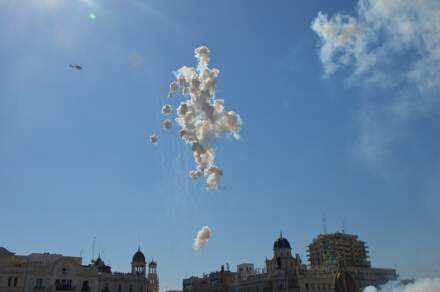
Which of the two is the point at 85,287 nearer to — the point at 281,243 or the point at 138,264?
the point at 138,264

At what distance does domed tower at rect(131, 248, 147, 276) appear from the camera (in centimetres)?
12200

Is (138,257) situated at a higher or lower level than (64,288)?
higher

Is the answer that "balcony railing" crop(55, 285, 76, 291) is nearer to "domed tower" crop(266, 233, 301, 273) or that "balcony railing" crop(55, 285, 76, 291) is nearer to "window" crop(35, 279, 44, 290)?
"window" crop(35, 279, 44, 290)

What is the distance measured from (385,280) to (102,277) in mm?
105168

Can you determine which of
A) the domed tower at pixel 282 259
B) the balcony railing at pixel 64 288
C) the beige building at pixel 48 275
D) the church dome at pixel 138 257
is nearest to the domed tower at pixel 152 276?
the church dome at pixel 138 257

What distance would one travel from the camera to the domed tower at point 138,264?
400 ft

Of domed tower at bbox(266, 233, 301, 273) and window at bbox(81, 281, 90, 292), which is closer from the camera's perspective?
window at bbox(81, 281, 90, 292)

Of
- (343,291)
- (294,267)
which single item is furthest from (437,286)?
(294,267)

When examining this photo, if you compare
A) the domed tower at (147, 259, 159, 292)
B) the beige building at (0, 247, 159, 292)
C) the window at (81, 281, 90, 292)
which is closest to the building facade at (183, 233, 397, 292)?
the domed tower at (147, 259, 159, 292)

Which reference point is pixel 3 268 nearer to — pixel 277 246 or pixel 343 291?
pixel 343 291

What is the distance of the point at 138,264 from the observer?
12344cm

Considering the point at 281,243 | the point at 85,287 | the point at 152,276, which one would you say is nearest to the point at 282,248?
the point at 281,243

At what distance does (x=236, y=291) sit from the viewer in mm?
155625

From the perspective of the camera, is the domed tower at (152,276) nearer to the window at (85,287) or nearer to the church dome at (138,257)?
the church dome at (138,257)
